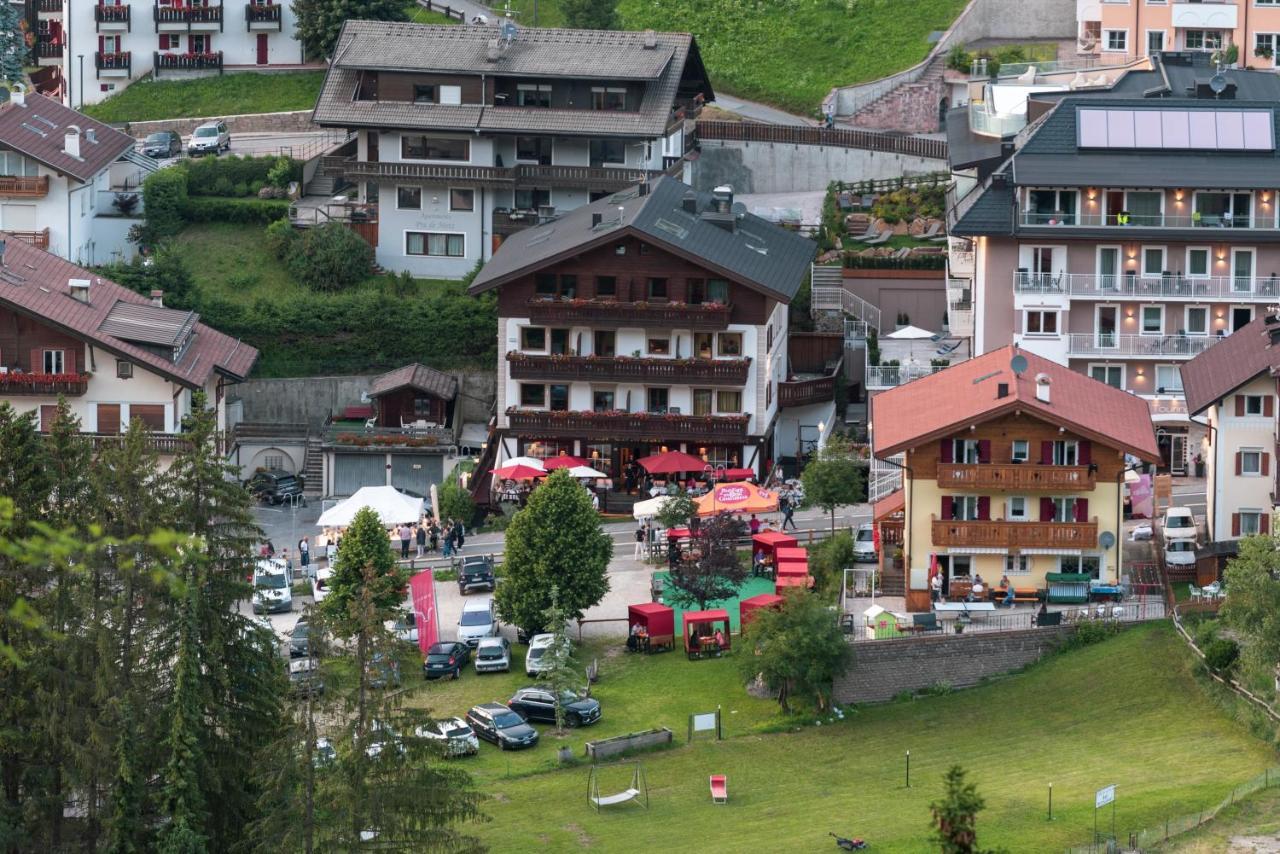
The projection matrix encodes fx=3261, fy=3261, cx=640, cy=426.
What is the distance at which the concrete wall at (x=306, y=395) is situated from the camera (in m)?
121

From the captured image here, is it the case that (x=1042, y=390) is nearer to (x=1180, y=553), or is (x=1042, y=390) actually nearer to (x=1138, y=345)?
(x=1180, y=553)

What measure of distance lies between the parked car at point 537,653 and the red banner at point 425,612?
9.32ft

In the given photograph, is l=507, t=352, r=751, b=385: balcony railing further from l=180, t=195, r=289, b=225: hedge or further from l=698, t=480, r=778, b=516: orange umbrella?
l=180, t=195, r=289, b=225: hedge

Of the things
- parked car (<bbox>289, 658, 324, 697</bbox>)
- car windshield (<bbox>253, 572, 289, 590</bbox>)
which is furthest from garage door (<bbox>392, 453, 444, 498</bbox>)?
parked car (<bbox>289, 658, 324, 697</bbox>)

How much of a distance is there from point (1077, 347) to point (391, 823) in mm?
45208

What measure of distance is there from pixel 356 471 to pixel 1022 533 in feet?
102

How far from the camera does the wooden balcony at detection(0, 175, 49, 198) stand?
12312 centimetres

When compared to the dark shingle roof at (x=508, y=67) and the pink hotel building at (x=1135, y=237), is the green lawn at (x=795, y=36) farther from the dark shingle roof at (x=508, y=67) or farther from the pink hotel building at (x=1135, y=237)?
the pink hotel building at (x=1135, y=237)

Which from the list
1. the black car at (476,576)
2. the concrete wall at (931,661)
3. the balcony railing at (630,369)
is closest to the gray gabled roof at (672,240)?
the balcony railing at (630,369)

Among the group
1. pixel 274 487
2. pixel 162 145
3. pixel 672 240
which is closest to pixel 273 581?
pixel 274 487

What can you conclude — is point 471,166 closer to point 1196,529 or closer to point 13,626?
point 1196,529

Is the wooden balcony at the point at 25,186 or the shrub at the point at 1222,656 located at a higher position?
the wooden balcony at the point at 25,186

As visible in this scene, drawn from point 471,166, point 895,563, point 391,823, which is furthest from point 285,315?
point 391,823

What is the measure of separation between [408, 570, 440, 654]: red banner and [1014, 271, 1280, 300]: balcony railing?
88.9 feet
